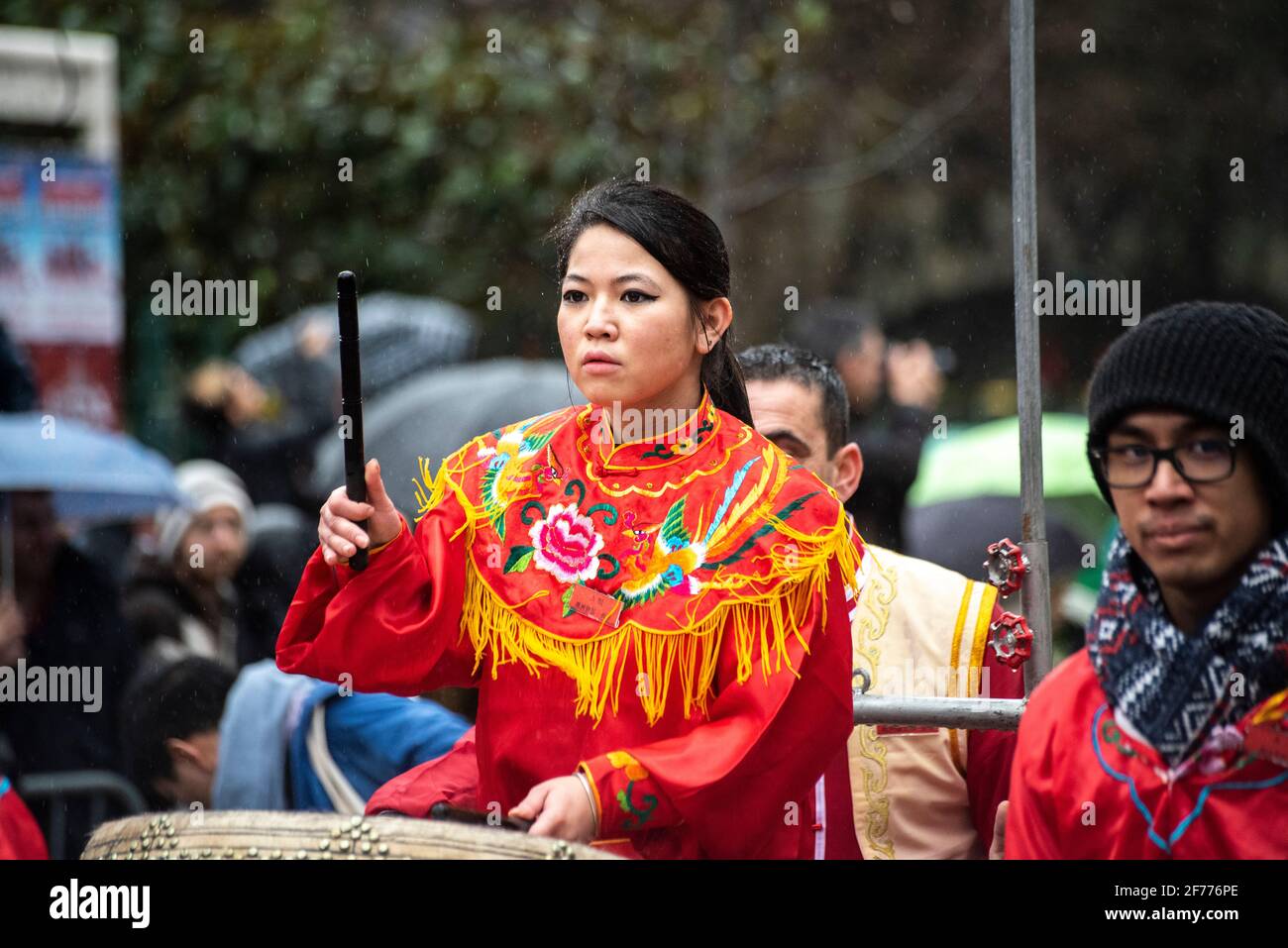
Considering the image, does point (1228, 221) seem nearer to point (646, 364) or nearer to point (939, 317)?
point (939, 317)

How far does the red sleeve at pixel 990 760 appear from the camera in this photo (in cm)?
387

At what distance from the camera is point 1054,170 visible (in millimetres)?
13500

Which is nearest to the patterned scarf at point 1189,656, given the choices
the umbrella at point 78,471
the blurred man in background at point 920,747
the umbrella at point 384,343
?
the blurred man in background at point 920,747

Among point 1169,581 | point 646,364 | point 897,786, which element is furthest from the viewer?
point 897,786

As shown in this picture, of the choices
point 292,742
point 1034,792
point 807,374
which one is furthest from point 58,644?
point 1034,792

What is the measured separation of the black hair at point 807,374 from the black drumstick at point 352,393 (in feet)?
4.41

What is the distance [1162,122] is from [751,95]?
5.24 meters

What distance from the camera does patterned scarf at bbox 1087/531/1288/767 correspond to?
8.14 ft

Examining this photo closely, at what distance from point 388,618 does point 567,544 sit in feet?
1.10

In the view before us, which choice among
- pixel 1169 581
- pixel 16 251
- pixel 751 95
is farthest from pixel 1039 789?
pixel 16 251

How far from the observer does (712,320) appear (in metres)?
3.37

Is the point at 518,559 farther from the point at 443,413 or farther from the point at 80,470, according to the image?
the point at 443,413

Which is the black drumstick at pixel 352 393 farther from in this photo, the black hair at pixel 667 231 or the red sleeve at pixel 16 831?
the red sleeve at pixel 16 831

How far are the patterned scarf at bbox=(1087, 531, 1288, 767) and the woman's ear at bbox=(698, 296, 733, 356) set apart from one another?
0.96m
